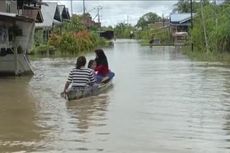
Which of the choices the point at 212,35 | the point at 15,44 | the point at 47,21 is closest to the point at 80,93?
the point at 15,44

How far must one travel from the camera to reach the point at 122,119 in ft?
39.1

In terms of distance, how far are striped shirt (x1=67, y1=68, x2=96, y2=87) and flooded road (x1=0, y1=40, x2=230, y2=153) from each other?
0.62 metres

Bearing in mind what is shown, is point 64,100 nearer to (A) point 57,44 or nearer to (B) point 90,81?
(B) point 90,81

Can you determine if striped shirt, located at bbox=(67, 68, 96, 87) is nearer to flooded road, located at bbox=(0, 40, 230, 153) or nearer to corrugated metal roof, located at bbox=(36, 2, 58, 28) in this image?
flooded road, located at bbox=(0, 40, 230, 153)

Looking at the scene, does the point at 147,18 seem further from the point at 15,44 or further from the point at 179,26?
the point at 15,44

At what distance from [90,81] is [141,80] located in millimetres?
6447

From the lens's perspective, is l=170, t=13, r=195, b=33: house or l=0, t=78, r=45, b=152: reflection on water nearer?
l=0, t=78, r=45, b=152: reflection on water

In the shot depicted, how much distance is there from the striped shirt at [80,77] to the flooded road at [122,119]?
617mm

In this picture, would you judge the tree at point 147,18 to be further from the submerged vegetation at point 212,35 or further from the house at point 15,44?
the house at point 15,44

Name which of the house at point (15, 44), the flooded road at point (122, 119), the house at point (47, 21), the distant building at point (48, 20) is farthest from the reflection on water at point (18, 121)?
the distant building at point (48, 20)

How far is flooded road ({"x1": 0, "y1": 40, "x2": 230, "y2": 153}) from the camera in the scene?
9.13 metres

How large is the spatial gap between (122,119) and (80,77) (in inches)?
143

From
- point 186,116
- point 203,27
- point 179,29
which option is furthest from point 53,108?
point 179,29

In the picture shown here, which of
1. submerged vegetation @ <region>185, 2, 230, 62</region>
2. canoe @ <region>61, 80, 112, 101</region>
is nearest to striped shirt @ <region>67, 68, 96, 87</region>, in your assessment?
canoe @ <region>61, 80, 112, 101</region>
